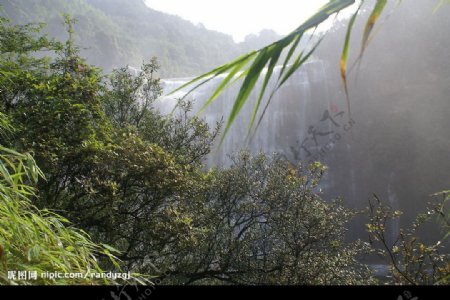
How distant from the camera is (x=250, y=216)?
7891mm

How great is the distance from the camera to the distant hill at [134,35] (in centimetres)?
4753

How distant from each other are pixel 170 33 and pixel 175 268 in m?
68.0

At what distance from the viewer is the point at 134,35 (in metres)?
66.4

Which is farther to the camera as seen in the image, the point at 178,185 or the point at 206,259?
the point at 206,259

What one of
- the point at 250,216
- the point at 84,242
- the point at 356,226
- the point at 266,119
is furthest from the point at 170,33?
the point at 84,242

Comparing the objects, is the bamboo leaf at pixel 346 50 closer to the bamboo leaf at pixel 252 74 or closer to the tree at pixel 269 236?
the bamboo leaf at pixel 252 74

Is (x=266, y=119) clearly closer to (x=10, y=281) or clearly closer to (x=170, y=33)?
(x=10, y=281)

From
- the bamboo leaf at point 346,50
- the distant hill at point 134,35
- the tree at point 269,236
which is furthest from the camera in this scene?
the distant hill at point 134,35

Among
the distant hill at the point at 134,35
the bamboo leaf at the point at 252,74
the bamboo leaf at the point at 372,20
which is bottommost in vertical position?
the bamboo leaf at the point at 252,74

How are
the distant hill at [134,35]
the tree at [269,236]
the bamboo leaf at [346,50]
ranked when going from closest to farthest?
the bamboo leaf at [346,50]
the tree at [269,236]
the distant hill at [134,35]

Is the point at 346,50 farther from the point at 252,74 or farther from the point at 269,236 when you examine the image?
the point at 269,236

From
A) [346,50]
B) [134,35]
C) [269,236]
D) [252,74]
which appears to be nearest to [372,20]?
[346,50]

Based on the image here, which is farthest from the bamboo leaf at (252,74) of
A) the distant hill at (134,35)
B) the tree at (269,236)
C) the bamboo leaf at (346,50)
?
the distant hill at (134,35)

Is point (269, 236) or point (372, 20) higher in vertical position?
point (372, 20)
